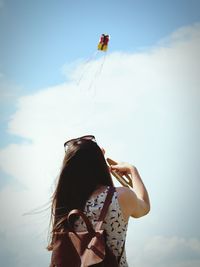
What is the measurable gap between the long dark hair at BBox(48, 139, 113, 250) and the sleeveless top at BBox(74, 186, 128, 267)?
0.11 meters

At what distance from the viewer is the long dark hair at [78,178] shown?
12.2 ft

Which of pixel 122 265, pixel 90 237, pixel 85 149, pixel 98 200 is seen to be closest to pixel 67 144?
pixel 85 149

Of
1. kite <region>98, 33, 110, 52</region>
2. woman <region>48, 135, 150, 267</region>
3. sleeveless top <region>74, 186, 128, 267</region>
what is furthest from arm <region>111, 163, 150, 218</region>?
kite <region>98, 33, 110, 52</region>

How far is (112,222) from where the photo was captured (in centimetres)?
360

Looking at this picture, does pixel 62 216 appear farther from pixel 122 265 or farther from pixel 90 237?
pixel 122 265

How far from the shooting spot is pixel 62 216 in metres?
3.69

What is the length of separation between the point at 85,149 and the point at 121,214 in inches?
27.5

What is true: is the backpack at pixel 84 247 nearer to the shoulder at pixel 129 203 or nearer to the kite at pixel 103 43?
the shoulder at pixel 129 203

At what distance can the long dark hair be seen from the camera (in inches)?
146

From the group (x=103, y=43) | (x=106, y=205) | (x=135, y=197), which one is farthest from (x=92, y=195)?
(x=103, y=43)

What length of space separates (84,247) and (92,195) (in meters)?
0.48

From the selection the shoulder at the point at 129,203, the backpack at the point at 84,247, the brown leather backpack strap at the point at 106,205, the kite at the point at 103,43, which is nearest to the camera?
the backpack at the point at 84,247

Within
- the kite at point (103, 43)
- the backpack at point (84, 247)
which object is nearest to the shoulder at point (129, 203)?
the backpack at point (84, 247)

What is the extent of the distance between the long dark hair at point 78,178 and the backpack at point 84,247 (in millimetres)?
128
